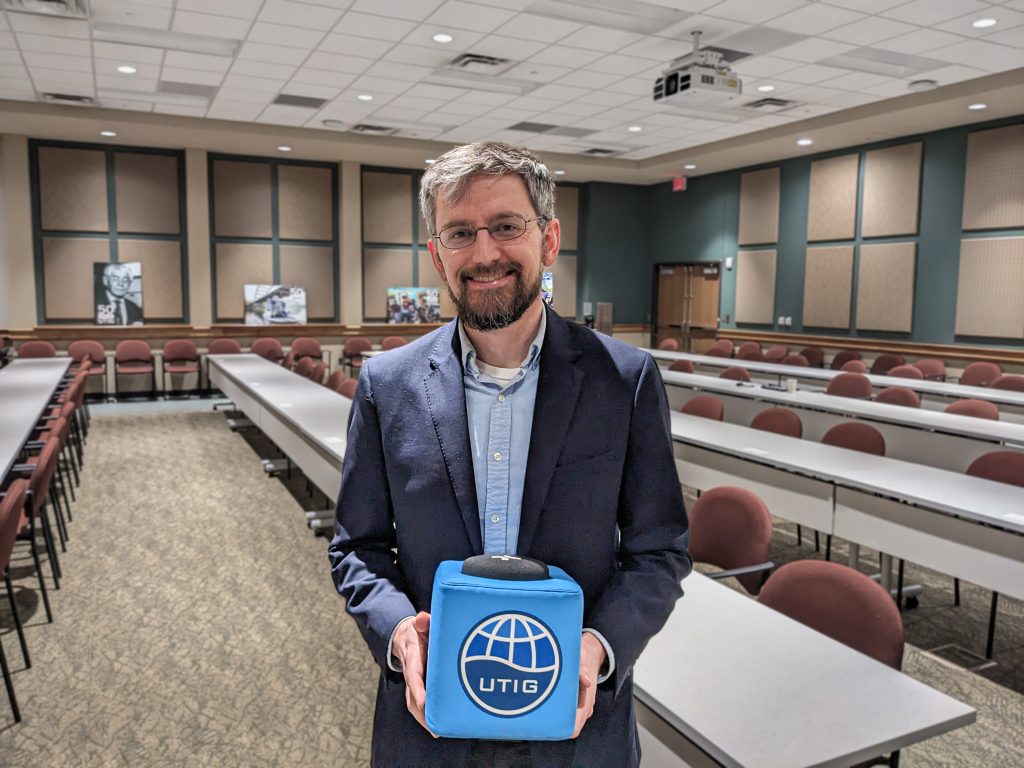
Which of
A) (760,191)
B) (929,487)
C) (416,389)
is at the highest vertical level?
(760,191)

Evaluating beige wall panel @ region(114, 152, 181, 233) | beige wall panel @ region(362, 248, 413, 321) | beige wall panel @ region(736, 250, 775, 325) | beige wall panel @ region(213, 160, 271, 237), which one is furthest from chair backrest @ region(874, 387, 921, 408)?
beige wall panel @ region(114, 152, 181, 233)

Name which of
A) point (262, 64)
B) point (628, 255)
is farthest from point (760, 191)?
point (262, 64)

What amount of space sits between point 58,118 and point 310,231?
4118mm

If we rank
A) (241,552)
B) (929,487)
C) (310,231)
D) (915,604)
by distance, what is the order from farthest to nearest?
(310,231) < (241,552) < (915,604) < (929,487)

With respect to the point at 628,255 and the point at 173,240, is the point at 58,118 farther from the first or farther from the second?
the point at 628,255

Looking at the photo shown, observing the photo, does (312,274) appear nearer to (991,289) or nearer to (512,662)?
(991,289)

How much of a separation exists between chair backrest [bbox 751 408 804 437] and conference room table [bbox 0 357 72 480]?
449 cm

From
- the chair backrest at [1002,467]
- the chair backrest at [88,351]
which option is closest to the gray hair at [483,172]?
the chair backrest at [1002,467]

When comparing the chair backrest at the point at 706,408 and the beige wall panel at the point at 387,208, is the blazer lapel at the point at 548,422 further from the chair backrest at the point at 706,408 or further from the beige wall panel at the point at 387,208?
the beige wall panel at the point at 387,208

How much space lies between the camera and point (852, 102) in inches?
353

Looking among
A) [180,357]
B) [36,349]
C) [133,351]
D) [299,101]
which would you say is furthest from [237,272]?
[299,101]

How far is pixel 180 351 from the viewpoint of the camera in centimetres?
1161

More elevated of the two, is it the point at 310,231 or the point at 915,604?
the point at 310,231

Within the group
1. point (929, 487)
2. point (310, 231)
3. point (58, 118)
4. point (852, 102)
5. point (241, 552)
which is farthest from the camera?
point (310, 231)
